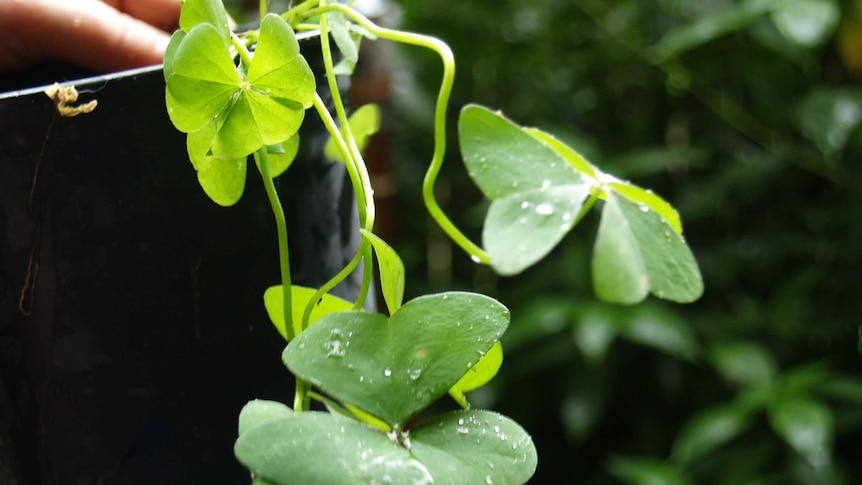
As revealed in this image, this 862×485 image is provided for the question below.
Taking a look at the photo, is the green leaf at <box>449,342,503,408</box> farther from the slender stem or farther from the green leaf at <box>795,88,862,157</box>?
the green leaf at <box>795,88,862,157</box>

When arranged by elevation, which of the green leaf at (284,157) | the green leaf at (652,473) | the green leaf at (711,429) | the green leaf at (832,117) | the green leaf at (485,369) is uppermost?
the green leaf at (284,157)

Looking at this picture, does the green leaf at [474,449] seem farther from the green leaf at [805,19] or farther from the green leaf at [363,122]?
the green leaf at [805,19]

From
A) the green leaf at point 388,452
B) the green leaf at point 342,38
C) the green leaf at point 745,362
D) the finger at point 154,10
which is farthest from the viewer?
the green leaf at point 745,362

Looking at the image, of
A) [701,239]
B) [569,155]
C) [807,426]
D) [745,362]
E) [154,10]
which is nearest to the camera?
A: [569,155]

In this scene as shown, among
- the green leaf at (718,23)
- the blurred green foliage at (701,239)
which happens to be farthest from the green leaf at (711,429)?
the green leaf at (718,23)

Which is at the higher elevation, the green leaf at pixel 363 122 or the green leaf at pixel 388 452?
the green leaf at pixel 363 122

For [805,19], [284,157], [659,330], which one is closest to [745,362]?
[659,330]

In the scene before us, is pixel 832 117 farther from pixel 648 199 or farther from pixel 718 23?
pixel 648 199
